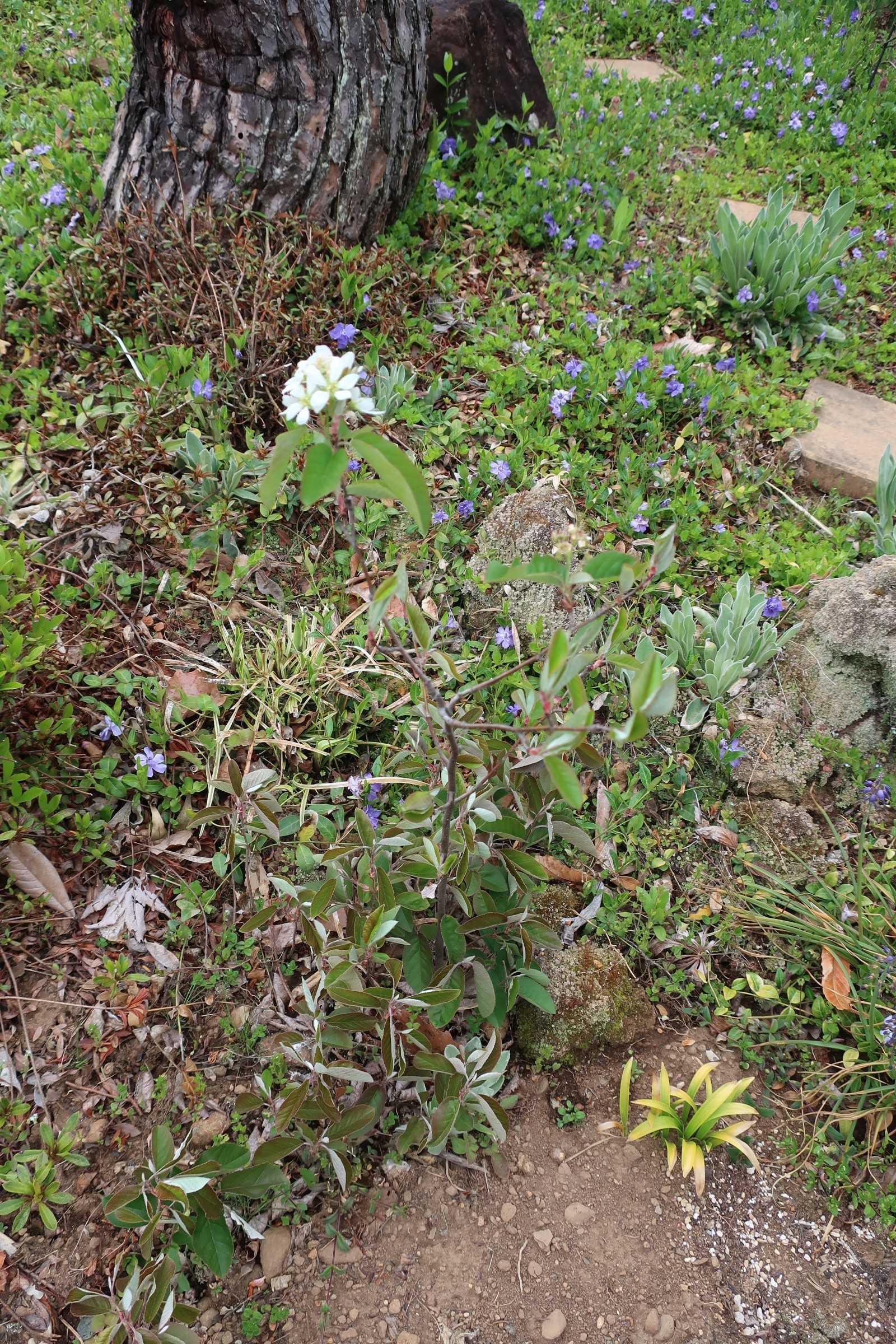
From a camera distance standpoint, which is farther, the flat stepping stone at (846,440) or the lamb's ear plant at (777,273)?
the lamb's ear plant at (777,273)

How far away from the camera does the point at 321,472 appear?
1.13 m

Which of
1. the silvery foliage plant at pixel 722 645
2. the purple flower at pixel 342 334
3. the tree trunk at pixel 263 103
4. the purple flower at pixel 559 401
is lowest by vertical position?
the silvery foliage plant at pixel 722 645

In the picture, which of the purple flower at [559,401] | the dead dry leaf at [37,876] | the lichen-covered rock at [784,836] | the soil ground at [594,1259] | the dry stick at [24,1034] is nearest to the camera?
the soil ground at [594,1259]

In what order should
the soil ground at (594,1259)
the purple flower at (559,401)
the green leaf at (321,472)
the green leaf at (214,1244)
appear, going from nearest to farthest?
the green leaf at (321,472) → the green leaf at (214,1244) → the soil ground at (594,1259) → the purple flower at (559,401)

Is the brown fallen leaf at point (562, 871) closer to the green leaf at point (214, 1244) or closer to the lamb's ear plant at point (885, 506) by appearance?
the green leaf at point (214, 1244)

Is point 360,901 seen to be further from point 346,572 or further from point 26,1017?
point 346,572

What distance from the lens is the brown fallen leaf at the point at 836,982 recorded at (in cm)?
210

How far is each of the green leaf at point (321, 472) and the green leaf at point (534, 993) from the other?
1249 mm

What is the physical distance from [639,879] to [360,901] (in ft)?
2.78

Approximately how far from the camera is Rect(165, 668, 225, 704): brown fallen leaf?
7.82 ft

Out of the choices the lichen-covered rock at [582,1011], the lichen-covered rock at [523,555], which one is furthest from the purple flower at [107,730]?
the lichen-covered rock at [582,1011]

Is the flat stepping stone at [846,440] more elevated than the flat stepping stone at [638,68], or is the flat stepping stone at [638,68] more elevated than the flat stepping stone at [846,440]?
the flat stepping stone at [638,68]

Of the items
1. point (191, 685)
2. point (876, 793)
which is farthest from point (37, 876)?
point (876, 793)

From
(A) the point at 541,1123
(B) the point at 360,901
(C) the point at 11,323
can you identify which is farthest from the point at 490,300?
(A) the point at 541,1123
